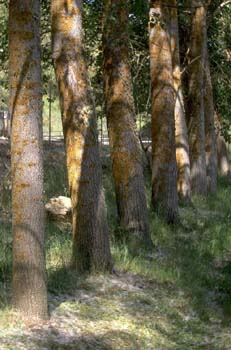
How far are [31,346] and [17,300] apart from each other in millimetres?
672

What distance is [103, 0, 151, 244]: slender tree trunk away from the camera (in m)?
10.7

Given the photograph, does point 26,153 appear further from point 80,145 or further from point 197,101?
point 197,101

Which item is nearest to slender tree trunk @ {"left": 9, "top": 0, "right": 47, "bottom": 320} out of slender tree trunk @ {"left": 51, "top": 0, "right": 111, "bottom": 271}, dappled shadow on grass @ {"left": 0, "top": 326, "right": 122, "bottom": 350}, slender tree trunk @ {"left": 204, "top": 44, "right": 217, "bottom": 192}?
dappled shadow on grass @ {"left": 0, "top": 326, "right": 122, "bottom": 350}

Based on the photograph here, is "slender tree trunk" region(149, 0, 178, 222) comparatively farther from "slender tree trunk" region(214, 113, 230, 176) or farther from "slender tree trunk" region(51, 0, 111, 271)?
"slender tree trunk" region(214, 113, 230, 176)

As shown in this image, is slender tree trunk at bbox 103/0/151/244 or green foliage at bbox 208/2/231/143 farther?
green foliage at bbox 208/2/231/143

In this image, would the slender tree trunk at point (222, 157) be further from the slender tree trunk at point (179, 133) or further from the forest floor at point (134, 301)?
the forest floor at point (134, 301)

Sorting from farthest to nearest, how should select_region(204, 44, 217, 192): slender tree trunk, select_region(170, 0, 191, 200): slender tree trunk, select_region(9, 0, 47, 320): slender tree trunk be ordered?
select_region(204, 44, 217, 192): slender tree trunk < select_region(170, 0, 191, 200): slender tree trunk < select_region(9, 0, 47, 320): slender tree trunk

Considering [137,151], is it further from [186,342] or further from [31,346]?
[31,346]

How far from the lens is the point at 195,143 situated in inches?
788

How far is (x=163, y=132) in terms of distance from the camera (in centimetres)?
1362

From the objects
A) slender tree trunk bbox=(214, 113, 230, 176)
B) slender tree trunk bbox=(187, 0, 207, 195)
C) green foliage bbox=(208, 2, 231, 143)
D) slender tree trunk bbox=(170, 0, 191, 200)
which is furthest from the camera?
slender tree trunk bbox=(214, 113, 230, 176)

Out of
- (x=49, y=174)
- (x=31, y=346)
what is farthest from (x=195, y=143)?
(x=31, y=346)

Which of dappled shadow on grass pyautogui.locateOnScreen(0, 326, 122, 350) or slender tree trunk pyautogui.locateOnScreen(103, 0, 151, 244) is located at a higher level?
slender tree trunk pyautogui.locateOnScreen(103, 0, 151, 244)

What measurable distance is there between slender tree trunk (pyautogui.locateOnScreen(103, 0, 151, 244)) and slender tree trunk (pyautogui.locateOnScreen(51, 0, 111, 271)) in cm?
169
